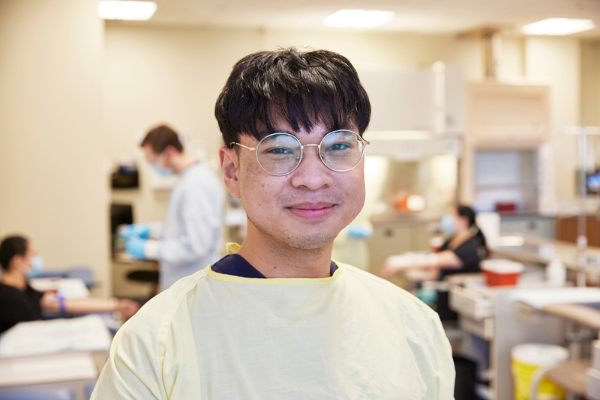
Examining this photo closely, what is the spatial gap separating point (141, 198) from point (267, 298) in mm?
5311

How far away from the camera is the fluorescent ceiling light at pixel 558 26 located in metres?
6.30

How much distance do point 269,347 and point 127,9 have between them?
482 centimetres

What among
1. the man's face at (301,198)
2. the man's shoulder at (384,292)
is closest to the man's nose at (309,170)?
the man's face at (301,198)

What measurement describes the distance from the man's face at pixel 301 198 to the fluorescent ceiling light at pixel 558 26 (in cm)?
570

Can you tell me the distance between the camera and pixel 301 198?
1096mm

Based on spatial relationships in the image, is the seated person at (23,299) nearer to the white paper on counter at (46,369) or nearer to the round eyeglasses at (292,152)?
the white paper on counter at (46,369)

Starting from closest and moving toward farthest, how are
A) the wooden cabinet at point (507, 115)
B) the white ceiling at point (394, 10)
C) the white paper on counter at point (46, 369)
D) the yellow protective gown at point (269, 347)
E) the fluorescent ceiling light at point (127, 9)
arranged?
1. the yellow protective gown at point (269, 347)
2. the white paper on counter at point (46, 369)
3. the fluorescent ceiling light at point (127, 9)
4. the white ceiling at point (394, 10)
5. the wooden cabinet at point (507, 115)

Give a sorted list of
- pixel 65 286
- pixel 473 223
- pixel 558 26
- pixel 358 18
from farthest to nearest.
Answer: pixel 558 26 < pixel 358 18 < pixel 473 223 < pixel 65 286

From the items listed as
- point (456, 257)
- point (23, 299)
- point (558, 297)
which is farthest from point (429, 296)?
point (23, 299)

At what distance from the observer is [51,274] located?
166 inches

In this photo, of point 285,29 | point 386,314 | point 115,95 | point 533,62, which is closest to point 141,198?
point 115,95

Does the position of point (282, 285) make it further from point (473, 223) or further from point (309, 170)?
point (473, 223)

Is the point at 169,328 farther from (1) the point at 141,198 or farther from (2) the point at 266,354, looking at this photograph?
(1) the point at 141,198

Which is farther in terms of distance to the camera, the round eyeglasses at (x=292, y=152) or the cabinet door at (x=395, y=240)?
the cabinet door at (x=395, y=240)
